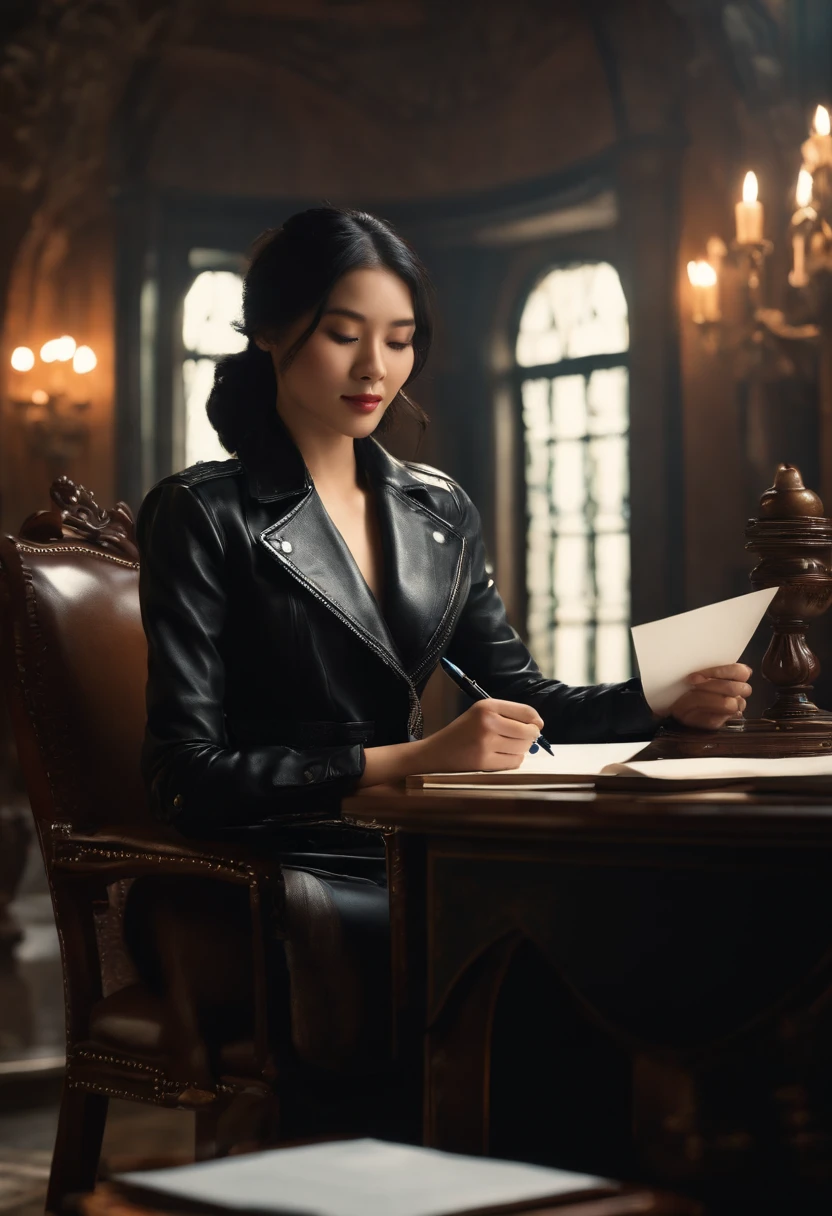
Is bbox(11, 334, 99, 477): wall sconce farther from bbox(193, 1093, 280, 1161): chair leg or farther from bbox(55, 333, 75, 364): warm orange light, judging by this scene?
bbox(193, 1093, 280, 1161): chair leg

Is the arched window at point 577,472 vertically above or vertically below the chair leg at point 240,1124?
above

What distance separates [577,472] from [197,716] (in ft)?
21.2

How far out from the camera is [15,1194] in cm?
272

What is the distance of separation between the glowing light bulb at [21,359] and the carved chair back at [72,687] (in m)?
4.82

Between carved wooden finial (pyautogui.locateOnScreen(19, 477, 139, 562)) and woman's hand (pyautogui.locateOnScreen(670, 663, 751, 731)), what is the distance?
1.07m

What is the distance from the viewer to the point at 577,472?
8055 millimetres

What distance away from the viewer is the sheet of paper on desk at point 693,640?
1514mm

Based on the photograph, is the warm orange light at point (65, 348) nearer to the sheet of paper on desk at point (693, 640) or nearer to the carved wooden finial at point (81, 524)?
the carved wooden finial at point (81, 524)

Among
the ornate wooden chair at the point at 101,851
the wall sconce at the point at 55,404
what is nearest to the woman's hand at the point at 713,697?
the ornate wooden chair at the point at 101,851

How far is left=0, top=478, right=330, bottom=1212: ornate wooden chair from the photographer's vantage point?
172cm

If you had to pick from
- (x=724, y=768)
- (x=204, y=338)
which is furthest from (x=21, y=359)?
(x=724, y=768)

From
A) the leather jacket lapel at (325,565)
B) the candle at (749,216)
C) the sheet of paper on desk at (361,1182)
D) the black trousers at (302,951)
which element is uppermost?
the candle at (749,216)

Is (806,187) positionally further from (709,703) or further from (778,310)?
(709,703)

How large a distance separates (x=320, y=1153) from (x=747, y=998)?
0.42 metres
